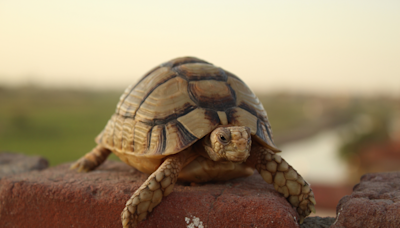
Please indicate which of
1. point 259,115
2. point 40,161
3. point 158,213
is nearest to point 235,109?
point 259,115

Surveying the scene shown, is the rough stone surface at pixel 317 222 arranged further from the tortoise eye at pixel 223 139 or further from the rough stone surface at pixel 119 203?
the tortoise eye at pixel 223 139

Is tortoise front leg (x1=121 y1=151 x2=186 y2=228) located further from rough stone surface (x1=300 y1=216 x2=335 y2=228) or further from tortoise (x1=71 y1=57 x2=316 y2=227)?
rough stone surface (x1=300 y1=216 x2=335 y2=228)

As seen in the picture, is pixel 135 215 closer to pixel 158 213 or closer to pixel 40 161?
pixel 158 213

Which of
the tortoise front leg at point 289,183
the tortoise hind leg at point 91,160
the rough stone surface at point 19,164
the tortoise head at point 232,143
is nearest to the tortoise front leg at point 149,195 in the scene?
the tortoise head at point 232,143

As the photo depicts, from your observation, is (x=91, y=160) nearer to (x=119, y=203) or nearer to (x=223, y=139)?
(x=119, y=203)

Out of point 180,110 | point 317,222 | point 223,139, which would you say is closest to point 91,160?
point 180,110

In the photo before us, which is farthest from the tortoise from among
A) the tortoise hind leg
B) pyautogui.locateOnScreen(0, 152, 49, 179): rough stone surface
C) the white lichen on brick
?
pyautogui.locateOnScreen(0, 152, 49, 179): rough stone surface
